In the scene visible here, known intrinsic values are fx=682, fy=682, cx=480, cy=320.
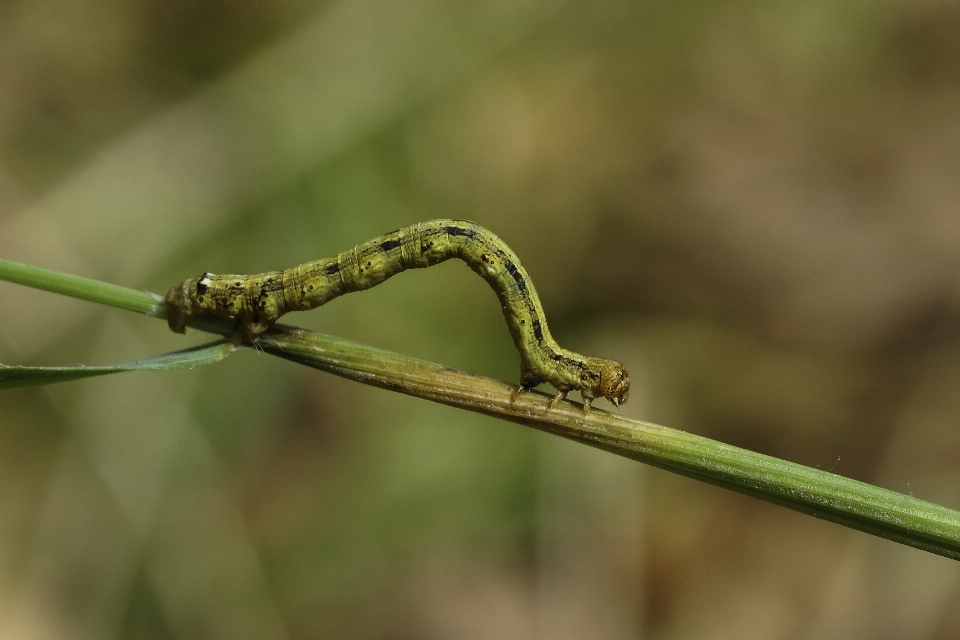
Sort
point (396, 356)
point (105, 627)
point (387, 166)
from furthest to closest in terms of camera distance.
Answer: point (387, 166) → point (105, 627) → point (396, 356)

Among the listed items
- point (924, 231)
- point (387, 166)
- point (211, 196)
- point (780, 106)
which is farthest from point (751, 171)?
point (211, 196)

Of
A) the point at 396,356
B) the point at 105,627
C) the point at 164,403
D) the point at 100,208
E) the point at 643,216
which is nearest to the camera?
the point at 396,356

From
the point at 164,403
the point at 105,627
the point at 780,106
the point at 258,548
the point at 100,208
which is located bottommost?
the point at 105,627

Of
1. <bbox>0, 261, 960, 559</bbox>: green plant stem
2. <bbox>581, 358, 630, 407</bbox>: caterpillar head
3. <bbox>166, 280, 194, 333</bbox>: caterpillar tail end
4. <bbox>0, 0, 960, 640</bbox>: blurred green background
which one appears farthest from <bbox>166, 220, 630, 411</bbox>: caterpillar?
<bbox>0, 0, 960, 640</bbox>: blurred green background

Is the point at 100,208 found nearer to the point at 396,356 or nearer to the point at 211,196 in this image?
the point at 211,196

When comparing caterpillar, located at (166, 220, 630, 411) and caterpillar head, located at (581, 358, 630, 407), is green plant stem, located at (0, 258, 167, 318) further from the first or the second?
caterpillar head, located at (581, 358, 630, 407)

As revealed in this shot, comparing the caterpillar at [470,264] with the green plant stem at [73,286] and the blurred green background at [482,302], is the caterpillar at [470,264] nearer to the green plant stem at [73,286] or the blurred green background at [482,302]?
the green plant stem at [73,286]
